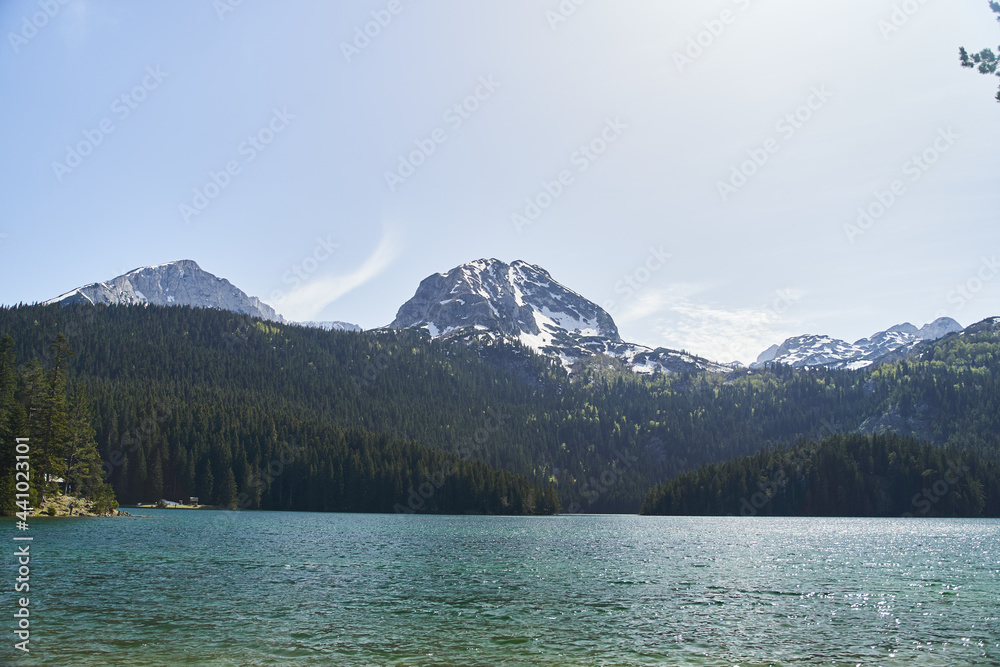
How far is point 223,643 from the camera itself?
3061 centimetres

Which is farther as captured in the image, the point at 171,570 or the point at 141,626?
the point at 171,570

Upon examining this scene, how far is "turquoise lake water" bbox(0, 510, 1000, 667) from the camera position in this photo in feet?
98.5

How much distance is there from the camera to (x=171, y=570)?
174 feet

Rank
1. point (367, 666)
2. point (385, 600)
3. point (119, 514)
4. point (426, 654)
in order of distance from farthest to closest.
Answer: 1. point (119, 514)
2. point (385, 600)
3. point (426, 654)
4. point (367, 666)

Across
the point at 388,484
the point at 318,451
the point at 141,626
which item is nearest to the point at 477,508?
the point at 388,484

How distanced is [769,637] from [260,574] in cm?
3670

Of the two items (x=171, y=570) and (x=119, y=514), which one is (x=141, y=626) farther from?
(x=119, y=514)

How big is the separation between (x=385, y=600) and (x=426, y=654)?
45.7 ft

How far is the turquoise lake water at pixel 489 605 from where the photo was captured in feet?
98.5

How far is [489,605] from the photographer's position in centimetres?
4191

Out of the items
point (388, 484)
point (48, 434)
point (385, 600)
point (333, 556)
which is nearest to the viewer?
point (385, 600)

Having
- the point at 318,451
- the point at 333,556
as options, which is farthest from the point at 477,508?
the point at 333,556

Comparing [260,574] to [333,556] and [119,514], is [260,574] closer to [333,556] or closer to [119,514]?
[333,556]

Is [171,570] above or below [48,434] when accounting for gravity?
below
